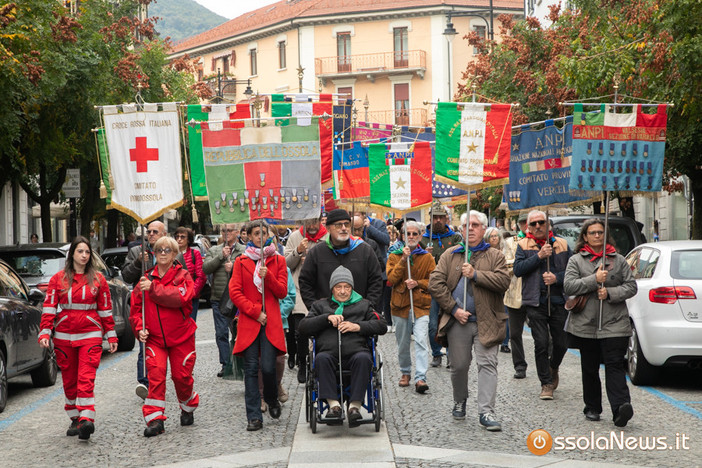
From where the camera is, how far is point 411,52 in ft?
202

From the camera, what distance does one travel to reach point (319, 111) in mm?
17406

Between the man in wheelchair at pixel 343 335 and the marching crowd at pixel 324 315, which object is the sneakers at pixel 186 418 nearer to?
the marching crowd at pixel 324 315

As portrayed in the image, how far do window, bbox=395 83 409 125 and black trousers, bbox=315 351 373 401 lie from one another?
179 feet

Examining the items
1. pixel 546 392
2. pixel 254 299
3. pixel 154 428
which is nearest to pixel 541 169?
pixel 546 392

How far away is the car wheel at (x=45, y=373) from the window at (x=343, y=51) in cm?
5164

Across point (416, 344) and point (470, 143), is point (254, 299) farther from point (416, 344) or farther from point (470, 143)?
point (470, 143)

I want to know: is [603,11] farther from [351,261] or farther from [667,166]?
[351,261]

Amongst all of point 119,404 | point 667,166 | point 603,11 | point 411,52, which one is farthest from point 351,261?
point 411,52

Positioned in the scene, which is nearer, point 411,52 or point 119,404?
point 119,404

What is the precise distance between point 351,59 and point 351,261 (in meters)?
54.7

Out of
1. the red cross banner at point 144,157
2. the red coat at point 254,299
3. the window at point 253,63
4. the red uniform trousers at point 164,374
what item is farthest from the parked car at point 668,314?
the window at point 253,63

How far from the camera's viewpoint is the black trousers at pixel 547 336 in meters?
10.3

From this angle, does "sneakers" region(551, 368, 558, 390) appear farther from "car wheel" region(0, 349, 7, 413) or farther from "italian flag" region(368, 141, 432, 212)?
"car wheel" region(0, 349, 7, 413)

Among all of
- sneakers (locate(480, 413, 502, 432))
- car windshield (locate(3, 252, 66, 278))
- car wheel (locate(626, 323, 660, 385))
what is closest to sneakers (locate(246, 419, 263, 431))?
sneakers (locate(480, 413, 502, 432))
